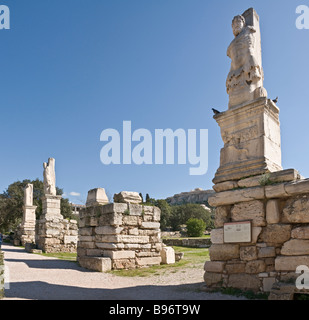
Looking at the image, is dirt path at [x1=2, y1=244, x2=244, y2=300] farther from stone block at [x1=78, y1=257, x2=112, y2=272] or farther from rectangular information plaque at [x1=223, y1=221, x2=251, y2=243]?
rectangular information plaque at [x1=223, y1=221, x2=251, y2=243]

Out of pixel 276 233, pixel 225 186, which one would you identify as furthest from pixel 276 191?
pixel 225 186

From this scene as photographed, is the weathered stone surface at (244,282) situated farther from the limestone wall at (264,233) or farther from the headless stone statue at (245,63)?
the headless stone statue at (245,63)

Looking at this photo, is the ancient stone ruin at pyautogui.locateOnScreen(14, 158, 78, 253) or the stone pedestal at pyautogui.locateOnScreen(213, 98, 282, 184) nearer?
the stone pedestal at pyautogui.locateOnScreen(213, 98, 282, 184)

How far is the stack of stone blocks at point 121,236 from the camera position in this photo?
9328 mm

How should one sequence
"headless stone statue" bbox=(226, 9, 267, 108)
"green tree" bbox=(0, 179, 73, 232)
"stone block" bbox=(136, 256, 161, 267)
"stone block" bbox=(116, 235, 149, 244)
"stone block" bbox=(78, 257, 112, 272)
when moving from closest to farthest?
1. "headless stone statue" bbox=(226, 9, 267, 108)
2. "stone block" bbox=(78, 257, 112, 272)
3. "stone block" bbox=(116, 235, 149, 244)
4. "stone block" bbox=(136, 256, 161, 267)
5. "green tree" bbox=(0, 179, 73, 232)

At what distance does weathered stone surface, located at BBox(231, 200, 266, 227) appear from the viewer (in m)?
5.82

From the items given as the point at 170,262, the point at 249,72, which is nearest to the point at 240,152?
the point at 249,72

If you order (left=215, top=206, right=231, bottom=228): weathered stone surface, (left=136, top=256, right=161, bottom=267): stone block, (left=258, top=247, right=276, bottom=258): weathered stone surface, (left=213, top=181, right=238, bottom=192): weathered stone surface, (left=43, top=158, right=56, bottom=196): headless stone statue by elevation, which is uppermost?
(left=43, top=158, right=56, bottom=196): headless stone statue

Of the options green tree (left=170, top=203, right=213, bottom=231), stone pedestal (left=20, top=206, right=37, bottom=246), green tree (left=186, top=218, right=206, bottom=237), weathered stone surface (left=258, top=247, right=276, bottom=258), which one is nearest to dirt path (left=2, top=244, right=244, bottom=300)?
weathered stone surface (left=258, top=247, right=276, bottom=258)

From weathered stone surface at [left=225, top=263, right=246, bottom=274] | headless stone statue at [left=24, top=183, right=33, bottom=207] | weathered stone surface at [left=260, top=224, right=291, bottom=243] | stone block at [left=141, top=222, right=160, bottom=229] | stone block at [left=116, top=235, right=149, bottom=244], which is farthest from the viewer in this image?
headless stone statue at [left=24, top=183, right=33, bottom=207]

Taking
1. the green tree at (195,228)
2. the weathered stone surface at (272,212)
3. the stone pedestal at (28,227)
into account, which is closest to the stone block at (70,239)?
the stone pedestal at (28,227)

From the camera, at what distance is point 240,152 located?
21.8 ft

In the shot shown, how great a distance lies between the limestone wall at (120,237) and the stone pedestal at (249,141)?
3.82m
